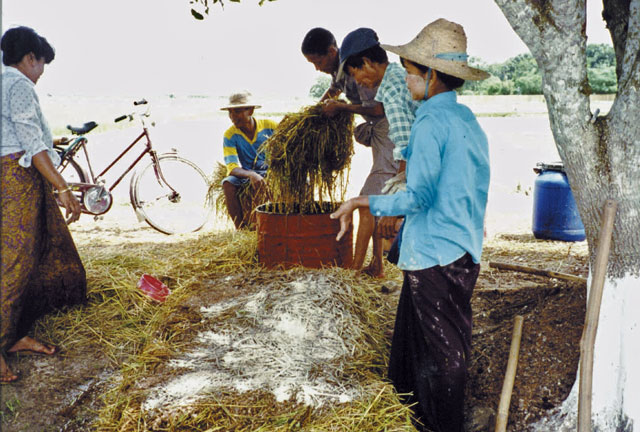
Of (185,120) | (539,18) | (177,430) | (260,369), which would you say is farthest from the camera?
(185,120)

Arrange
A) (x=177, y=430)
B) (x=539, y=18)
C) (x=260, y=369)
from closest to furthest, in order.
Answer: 1. (x=539, y=18)
2. (x=177, y=430)
3. (x=260, y=369)

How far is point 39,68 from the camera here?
11.7 ft

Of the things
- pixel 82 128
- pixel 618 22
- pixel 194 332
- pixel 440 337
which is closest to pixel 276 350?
pixel 194 332

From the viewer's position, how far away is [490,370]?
3.10 meters

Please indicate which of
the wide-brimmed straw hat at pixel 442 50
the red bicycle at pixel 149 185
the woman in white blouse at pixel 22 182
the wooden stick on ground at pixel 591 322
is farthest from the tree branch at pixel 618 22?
the red bicycle at pixel 149 185

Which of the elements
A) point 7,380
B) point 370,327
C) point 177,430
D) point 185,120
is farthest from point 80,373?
point 185,120

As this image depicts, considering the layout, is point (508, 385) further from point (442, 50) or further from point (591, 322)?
point (442, 50)

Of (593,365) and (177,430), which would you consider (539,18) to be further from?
(177,430)

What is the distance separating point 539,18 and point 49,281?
3.57m

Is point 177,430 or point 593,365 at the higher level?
point 593,365

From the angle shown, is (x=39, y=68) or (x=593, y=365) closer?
(x=593, y=365)

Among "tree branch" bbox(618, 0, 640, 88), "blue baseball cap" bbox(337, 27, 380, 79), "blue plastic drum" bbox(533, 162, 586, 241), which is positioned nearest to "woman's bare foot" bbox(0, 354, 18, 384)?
"blue baseball cap" bbox(337, 27, 380, 79)

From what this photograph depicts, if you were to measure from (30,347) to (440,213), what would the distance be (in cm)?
286

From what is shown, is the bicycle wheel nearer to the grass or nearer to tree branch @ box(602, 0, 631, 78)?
the grass
